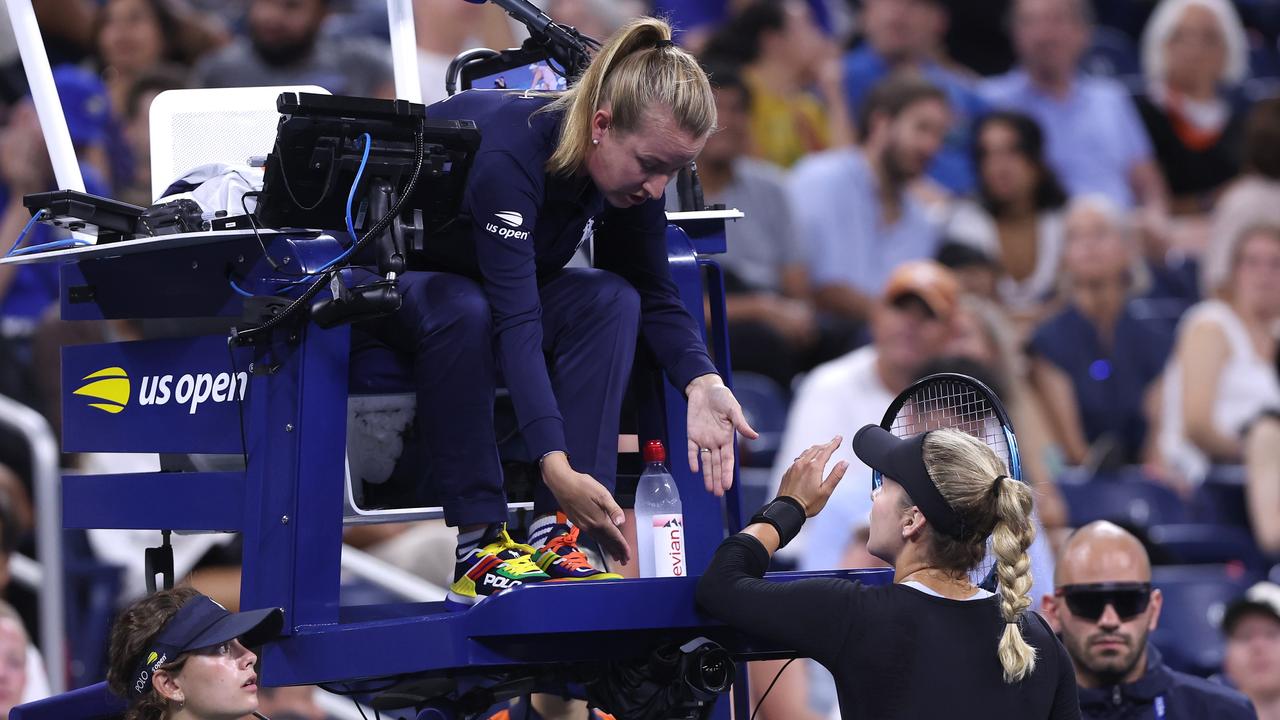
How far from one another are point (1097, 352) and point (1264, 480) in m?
1.09

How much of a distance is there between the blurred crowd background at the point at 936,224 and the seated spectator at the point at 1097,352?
12 millimetres

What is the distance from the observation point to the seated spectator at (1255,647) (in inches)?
209

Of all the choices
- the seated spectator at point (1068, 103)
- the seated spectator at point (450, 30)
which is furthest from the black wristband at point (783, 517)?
the seated spectator at point (1068, 103)

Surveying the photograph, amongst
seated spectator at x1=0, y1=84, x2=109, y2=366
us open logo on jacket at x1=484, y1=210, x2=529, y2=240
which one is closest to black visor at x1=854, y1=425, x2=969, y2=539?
us open logo on jacket at x1=484, y1=210, x2=529, y2=240

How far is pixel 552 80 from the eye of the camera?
387 cm

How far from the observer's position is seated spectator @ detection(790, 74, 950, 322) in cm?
776

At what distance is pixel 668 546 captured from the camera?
11.0 ft

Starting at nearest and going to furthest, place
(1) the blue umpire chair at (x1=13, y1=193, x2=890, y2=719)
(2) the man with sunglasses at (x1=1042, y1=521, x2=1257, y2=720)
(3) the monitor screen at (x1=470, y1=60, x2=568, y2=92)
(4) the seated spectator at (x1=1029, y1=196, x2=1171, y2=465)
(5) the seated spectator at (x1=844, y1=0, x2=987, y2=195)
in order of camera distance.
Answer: (1) the blue umpire chair at (x1=13, y1=193, x2=890, y2=719) < (3) the monitor screen at (x1=470, y1=60, x2=568, y2=92) < (2) the man with sunglasses at (x1=1042, y1=521, x2=1257, y2=720) < (4) the seated spectator at (x1=1029, y1=196, x2=1171, y2=465) < (5) the seated spectator at (x1=844, y1=0, x2=987, y2=195)

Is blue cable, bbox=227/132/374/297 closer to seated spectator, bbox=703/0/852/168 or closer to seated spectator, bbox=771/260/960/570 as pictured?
seated spectator, bbox=771/260/960/570

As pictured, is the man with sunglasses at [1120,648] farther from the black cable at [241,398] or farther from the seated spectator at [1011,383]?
the seated spectator at [1011,383]

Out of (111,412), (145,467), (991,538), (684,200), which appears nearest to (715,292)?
(684,200)

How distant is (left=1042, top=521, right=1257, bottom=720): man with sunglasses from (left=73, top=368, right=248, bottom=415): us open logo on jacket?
2011 mm

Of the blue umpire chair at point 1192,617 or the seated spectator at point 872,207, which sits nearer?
the blue umpire chair at point 1192,617

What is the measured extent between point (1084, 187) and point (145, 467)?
5.51m
